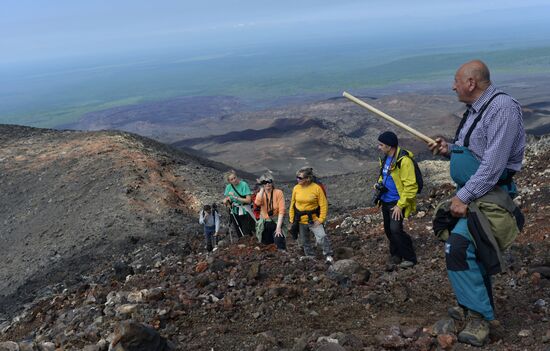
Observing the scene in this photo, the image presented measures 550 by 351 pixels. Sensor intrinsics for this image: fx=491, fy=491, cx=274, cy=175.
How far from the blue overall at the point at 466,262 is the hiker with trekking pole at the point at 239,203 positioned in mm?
5255

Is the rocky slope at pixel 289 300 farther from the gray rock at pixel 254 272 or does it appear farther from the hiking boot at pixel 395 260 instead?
the hiking boot at pixel 395 260

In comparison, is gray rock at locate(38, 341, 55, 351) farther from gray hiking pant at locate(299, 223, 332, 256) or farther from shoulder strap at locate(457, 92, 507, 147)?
shoulder strap at locate(457, 92, 507, 147)

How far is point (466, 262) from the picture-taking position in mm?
3854

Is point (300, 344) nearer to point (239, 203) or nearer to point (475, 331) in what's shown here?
point (475, 331)

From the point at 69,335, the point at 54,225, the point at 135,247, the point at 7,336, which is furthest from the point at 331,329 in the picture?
the point at 54,225

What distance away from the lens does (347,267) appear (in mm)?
5945

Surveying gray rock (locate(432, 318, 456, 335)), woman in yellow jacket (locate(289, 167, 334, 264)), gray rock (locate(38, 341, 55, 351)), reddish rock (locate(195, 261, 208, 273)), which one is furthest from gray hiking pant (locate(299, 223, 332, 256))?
gray rock (locate(38, 341, 55, 351))

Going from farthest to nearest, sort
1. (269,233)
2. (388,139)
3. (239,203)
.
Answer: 1. (239,203)
2. (269,233)
3. (388,139)

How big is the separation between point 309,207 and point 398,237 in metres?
1.46

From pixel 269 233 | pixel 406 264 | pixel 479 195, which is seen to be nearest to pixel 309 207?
pixel 269 233

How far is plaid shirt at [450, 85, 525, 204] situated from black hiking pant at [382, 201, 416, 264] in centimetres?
264

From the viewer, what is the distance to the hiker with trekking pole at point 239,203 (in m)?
8.90

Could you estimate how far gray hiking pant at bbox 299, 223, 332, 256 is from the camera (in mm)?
7476

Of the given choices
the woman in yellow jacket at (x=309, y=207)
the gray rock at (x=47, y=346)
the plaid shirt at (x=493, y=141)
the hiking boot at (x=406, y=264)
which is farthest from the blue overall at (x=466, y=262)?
the gray rock at (x=47, y=346)
